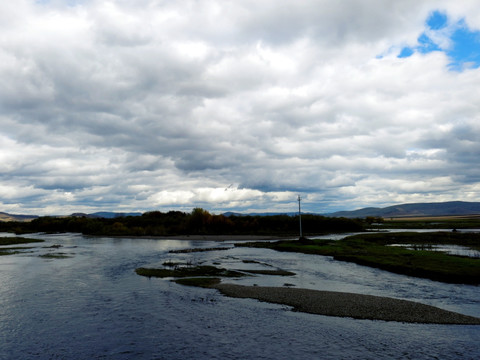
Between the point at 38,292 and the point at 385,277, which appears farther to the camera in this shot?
the point at 385,277

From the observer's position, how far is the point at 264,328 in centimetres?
2461

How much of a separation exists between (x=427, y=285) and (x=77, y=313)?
37216 millimetres

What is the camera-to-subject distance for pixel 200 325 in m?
25.2

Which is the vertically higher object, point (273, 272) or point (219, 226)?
point (219, 226)

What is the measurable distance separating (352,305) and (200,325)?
46.5 feet

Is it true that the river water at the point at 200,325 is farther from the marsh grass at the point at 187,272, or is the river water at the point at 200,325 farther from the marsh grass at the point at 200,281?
the marsh grass at the point at 187,272

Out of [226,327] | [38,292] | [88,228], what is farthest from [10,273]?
[88,228]

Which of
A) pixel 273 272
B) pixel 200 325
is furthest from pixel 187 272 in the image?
pixel 200 325

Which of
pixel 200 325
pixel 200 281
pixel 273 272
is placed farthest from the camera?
pixel 273 272

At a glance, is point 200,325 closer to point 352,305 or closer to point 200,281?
point 352,305

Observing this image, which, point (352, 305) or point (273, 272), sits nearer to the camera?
point (352, 305)

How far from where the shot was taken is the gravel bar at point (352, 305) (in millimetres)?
26391

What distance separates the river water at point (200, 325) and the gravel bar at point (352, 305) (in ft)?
4.16

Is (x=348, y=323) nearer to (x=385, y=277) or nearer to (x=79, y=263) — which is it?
(x=385, y=277)
